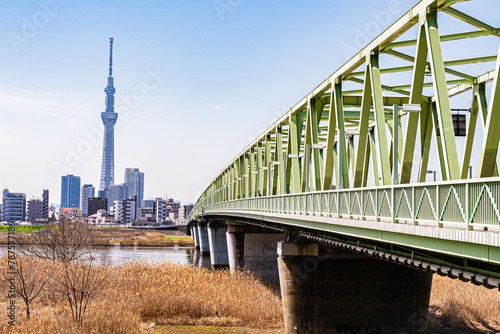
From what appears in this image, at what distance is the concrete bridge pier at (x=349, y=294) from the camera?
27719 millimetres

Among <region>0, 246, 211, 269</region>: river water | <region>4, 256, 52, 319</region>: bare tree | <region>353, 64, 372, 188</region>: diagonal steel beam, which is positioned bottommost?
<region>0, 246, 211, 269</region>: river water

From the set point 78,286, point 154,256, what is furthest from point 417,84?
point 154,256

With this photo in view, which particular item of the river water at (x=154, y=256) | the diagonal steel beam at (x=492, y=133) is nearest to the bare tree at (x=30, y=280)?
the diagonal steel beam at (x=492, y=133)

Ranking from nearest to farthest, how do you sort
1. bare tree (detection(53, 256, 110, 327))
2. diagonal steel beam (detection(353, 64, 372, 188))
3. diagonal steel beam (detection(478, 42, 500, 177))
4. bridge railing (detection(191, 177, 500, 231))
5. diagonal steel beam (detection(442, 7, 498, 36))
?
bridge railing (detection(191, 177, 500, 231))
diagonal steel beam (detection(478, 42, 500, 177))
diagonal steel beam (detection(442, 7, 498, 36))
diagonal steel beam (detection(353, 64, 372, 188))
bare tree (detection(53, 256, 110, 327))

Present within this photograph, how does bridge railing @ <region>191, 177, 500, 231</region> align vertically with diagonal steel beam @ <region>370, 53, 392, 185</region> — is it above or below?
below

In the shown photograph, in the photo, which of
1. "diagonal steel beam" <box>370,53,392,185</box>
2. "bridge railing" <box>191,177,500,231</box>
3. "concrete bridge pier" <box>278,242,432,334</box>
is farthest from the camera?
"concrete bridge pier" <box>278,242,432,334</box>

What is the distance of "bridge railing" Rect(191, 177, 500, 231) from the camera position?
10766 millimetres

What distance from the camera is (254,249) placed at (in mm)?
51781

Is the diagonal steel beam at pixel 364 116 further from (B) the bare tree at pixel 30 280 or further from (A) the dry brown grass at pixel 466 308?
(B) the bare tree at pixel 30 280

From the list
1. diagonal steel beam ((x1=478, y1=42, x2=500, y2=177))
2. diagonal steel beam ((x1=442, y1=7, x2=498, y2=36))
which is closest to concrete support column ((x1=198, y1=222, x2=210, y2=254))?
diagonal steel beam ((x1=442, y1=7, x2=498, y2=36))

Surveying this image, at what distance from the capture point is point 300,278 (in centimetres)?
2852

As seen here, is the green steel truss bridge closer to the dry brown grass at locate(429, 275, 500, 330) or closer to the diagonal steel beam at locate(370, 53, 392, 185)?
the diagonal steel beam at locate(370, 53, 392, 185)

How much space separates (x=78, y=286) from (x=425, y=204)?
23.4 m

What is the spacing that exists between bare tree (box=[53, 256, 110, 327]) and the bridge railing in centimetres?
1228
